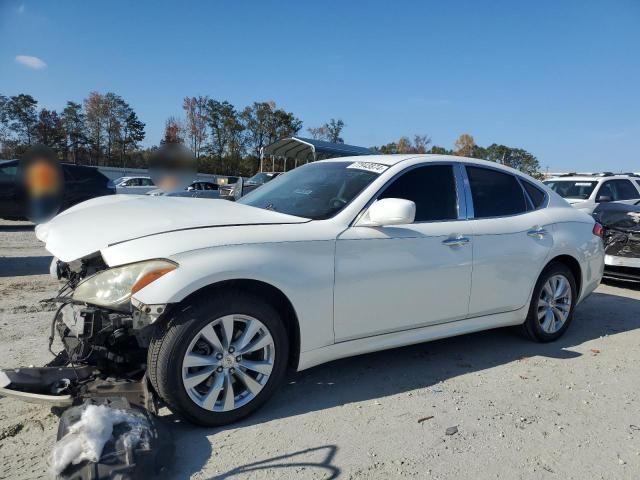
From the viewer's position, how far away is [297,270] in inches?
116

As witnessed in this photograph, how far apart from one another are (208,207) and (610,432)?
2912 mm

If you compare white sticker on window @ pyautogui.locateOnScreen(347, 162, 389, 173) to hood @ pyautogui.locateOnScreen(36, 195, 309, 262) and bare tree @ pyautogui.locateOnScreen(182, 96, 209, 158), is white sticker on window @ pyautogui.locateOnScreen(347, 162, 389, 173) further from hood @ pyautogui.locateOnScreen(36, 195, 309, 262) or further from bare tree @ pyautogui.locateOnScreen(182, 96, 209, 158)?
bare tree @ pyautogui.locateOnScreen(182, 96, 209, 158)

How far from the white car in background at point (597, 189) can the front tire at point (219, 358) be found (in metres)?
10.2

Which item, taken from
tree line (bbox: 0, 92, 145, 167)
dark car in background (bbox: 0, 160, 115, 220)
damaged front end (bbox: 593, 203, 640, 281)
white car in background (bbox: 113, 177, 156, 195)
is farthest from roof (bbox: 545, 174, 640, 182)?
tree line (bbox: 0, 92, 145, 167)

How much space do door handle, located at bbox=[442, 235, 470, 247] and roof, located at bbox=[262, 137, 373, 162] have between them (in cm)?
1676

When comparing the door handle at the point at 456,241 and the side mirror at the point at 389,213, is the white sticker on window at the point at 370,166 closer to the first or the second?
the side mirror at the point at 389,213

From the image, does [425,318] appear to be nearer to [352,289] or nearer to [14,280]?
[352,289]

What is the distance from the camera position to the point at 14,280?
6.30 metres

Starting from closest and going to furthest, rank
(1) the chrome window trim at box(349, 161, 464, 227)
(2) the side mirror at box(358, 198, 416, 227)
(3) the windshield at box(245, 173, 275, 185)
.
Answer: (2) the side mirror at box(358, 198, 416, 227)
(1) the chrome window trim at box(349, 161, 464, 227)
(3) the windshield at box(245, 173, 275, 185)

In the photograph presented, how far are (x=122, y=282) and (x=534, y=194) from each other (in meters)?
3.81

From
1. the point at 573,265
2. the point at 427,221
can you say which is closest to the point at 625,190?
the point at 573,265

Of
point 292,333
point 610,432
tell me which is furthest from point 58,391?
point 610,432

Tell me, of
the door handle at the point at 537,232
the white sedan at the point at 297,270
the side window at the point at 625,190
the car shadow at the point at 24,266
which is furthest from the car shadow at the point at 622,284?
the car shadow at the point at 24,266

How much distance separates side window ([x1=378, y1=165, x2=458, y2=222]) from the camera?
3680 mm
